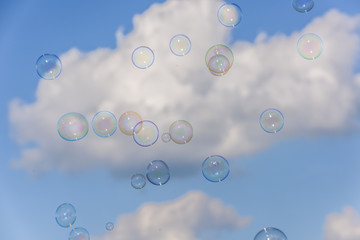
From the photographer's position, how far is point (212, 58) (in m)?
23.0

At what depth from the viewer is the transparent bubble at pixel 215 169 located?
71.6 feet

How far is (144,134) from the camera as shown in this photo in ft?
75.6

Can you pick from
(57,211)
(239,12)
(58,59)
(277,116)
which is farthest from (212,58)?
(57,211)

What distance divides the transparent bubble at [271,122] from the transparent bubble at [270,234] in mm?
6535

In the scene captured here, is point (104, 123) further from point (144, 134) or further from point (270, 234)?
point (270, 234)

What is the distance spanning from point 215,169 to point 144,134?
437 cm

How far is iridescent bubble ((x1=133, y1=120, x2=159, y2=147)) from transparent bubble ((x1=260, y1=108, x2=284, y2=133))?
5975mm

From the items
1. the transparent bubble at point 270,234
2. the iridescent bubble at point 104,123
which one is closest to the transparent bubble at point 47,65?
the iridescent bubble at point 104,123

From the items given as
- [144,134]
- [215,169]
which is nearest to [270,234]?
[215,169]

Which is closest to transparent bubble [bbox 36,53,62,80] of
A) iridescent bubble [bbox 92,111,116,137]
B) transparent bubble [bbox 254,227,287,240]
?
iridescent bubble [bbox 92,111,116,137]

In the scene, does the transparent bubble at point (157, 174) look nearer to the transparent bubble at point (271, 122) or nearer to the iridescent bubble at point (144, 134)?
the iridescent bubble at point (144, 134)

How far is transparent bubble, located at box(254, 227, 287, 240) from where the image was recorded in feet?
56.2

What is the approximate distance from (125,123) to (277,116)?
8405 millimetres

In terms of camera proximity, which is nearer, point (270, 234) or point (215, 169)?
point (270, 234)
